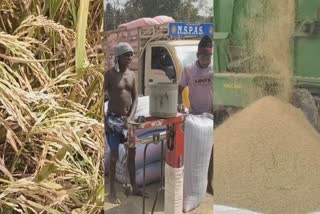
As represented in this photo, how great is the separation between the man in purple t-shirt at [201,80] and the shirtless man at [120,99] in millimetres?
131

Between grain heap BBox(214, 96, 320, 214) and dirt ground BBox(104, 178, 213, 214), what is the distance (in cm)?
4

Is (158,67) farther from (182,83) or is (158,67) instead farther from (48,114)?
(48,114)

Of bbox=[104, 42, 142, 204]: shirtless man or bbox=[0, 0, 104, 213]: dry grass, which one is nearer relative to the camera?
bbox=[0, 0, 104, 213]: dry grass

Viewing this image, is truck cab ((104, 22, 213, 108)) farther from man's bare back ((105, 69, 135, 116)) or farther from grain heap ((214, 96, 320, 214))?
grain heap ((214, 96, 320, 214))

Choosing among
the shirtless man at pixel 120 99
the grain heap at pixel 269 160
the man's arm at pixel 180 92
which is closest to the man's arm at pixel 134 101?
the shirtless man at pixel 120 99

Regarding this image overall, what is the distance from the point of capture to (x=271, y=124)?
1.40 m

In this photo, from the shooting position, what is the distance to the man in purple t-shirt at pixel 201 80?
1.31m

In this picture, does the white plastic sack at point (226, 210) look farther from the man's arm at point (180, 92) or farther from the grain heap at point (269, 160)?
the man's arm at point (180, 92)

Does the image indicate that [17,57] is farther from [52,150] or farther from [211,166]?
[211,166]

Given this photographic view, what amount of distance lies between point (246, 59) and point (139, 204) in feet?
1.59

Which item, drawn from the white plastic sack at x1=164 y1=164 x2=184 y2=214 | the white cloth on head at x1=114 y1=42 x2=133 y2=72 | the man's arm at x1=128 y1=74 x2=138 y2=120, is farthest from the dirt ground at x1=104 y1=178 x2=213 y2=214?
the white cloth on head at x1=114 y1=42 x2=133 y2=72

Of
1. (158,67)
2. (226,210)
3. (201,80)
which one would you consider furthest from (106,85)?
(226,210)

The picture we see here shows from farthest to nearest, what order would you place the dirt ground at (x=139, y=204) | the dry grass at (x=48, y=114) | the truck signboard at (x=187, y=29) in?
the dirt ground at (x=139, y=204)
the truck signboard at (x=187, y=29)
the dry grass at (x=48, y=114)

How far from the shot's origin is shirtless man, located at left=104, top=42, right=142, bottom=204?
1.34 meters
